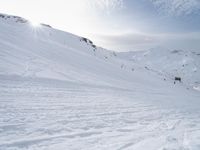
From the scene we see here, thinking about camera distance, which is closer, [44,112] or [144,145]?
[144,145]

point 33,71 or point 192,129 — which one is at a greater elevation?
point 33,71

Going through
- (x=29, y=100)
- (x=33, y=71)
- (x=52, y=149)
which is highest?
(x=33, y=71)

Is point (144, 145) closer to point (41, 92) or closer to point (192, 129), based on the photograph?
point (192, 129)

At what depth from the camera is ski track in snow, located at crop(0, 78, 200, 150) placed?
Answer: 6.41 meters

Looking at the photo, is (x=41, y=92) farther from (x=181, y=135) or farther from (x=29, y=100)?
(x=181, y=135)

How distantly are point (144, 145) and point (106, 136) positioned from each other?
3.31 feet

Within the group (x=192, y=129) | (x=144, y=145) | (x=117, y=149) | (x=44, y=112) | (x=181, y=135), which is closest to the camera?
(x=117, y=149)

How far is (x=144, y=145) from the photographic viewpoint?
686 centimetres

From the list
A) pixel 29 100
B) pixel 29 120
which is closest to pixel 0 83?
pixel 29 100

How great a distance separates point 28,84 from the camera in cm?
1311

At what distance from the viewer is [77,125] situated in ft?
26.3

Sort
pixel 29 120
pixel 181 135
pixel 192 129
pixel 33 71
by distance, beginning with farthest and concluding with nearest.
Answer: pixel 33 71, pixel 192 129, pixel 181 135, pixel 29 120

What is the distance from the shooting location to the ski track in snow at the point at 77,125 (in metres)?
6.41

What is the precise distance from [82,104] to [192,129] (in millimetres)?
4246
